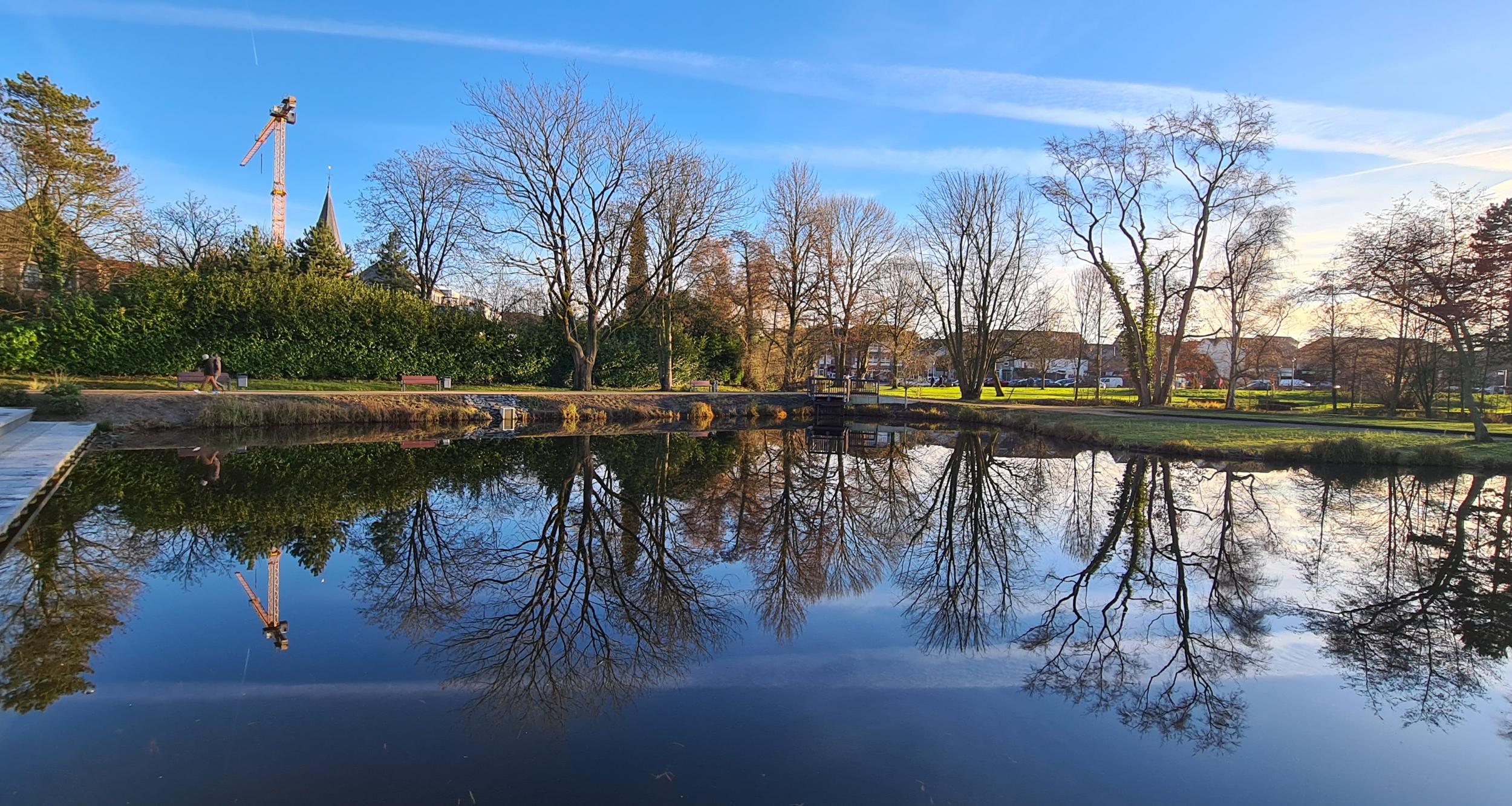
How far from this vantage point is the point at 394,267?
31.5 meters

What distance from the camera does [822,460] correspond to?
49.4 feet

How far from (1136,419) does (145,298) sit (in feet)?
95.0

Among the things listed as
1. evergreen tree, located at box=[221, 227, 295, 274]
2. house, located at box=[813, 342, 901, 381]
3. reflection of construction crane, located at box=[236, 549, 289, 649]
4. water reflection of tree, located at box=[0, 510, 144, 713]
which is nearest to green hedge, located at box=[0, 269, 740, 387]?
evergreen tree, located at box=[221, 227, 295, 274]

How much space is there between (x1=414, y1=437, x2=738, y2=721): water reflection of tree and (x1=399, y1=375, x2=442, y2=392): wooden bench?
15241 millimetres

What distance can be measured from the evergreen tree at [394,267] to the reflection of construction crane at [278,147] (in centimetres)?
3027

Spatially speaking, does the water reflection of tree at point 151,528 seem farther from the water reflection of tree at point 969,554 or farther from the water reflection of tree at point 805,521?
the water reflection of tree at point 969,554

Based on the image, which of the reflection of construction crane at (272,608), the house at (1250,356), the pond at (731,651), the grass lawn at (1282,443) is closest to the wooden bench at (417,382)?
the pond at (731,651)

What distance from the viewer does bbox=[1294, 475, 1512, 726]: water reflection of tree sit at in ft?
14.7

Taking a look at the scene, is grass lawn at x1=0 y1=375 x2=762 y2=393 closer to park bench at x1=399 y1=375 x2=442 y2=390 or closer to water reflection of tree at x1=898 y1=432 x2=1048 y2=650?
park bench at x1=399 y1=375 x2=442 y2=390

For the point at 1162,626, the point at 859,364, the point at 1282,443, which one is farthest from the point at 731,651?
the point at 859,364

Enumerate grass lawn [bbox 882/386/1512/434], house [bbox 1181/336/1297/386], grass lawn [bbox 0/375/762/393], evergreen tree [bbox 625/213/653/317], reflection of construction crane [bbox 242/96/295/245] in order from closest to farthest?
grass lawn [bbox 0/375/762/393] → grass lawn [bbox 882/386/1512/434] → evergreen tree [bbox 625/213/653/317] → house [bbox 1181/336/1297/386] → reflection of construction crane [bbox 242/96/295/245]

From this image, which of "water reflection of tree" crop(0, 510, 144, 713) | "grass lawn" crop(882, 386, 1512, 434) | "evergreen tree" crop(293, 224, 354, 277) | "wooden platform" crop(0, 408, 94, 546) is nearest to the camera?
"water reflection of tree" crop(0, 510, 144, 713)

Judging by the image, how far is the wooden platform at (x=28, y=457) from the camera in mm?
6844

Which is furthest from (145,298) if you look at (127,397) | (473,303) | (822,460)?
(822,460)
